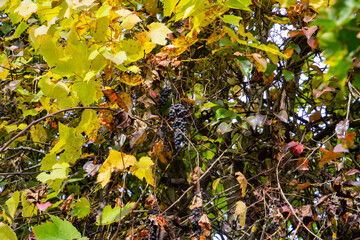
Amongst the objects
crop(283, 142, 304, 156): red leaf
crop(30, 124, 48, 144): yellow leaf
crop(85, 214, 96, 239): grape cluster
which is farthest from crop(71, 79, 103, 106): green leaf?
crop(30, 124, 48, 144): yellow leaf

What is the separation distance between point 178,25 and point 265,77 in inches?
18.2

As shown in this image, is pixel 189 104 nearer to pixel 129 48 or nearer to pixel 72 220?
pixel 129 48

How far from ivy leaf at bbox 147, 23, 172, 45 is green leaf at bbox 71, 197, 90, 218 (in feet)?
2.06

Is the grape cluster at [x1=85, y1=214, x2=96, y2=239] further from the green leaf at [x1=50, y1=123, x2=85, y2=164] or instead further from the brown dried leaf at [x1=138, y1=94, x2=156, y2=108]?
the brown dried leaf at [x1=138, y1=94, x2=156, y2=108]

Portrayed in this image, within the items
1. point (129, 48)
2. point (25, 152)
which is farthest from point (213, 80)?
point (25, 152)

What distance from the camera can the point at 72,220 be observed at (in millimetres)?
1463

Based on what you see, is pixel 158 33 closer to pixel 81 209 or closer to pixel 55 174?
pixel 55 174

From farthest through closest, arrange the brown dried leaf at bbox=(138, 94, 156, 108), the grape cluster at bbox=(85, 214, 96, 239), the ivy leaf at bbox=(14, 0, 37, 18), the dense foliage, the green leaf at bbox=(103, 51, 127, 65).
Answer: the grape cluster at bbox=(85, 214, 96, 239), the brown dried leaf at bbox=(138, 94, 156, 108), the ivy leaf at bbox=(14, 0, 37, 18), the dense foliage, the green leaf at bbox=(103, 51, 127, 65)

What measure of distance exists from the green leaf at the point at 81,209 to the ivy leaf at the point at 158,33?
0.63 m

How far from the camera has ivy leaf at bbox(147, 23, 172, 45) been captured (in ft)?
3.94

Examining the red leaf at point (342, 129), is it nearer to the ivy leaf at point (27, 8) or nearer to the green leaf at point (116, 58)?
the green leaf at point (116, 58)

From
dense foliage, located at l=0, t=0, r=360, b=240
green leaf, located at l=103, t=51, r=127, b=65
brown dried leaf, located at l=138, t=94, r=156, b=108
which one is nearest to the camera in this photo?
green leaf, located at l=103, t=51, r=127, b=65

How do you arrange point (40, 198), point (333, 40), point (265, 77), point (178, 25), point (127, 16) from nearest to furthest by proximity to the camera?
point (333, 40) → point (127, 16) → point (40, 198) → point (265, 77) → point (178, 25)

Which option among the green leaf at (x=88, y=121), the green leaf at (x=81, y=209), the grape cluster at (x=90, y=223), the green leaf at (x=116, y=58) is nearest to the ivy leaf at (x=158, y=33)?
the green leaf at (x=116, y=58)
